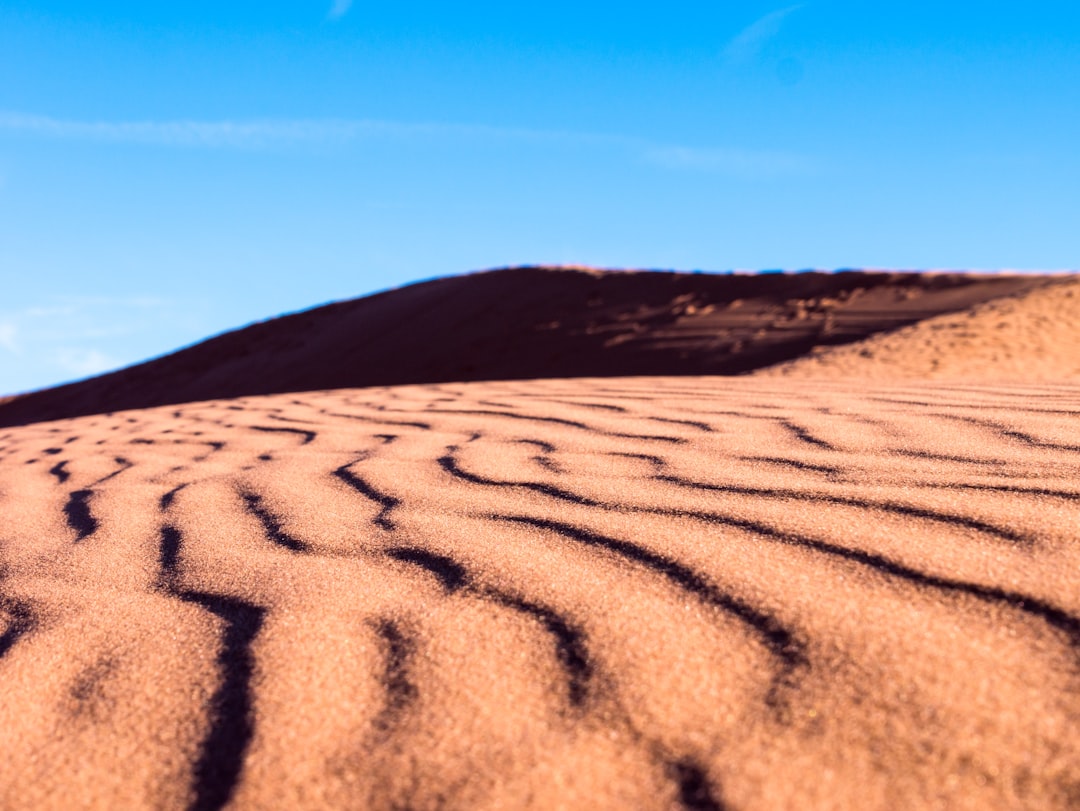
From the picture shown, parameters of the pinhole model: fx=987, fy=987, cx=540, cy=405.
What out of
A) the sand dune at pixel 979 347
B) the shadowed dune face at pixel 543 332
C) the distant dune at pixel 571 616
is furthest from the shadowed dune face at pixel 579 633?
the shadowed dune face at pixel 543 332

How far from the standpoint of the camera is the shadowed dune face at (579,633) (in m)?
1.11

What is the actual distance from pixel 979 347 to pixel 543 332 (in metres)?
6.68

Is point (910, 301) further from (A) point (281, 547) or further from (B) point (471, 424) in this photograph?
(A) point (281, 547)

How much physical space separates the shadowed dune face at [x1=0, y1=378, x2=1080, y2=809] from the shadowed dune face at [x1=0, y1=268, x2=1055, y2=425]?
8687 mm

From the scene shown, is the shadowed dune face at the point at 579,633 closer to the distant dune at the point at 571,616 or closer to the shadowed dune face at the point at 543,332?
the distant dune at the point at 571,616

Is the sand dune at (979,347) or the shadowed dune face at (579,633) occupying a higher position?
the shadowed dune face at (579,633)

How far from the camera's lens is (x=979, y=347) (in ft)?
31.1

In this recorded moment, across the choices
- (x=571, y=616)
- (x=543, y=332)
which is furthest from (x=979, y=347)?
(x=571, y=616)

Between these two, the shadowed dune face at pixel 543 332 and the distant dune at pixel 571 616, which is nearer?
the distant dune at pixel 571 616

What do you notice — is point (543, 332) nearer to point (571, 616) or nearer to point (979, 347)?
point (979, 347)

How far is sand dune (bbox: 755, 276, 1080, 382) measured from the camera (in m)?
8.52

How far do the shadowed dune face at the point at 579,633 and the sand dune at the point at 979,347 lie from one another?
6.17 metres

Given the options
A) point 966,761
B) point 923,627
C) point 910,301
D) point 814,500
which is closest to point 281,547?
point 814,500

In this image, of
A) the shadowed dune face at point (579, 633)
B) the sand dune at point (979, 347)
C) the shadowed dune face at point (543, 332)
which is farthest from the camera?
the shadowed dune face at point (543, 332)
